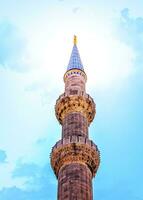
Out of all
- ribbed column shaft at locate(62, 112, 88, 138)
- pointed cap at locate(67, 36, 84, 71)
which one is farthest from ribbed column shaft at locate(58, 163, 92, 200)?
pointed cap at locate(67, 36, 84, 71)

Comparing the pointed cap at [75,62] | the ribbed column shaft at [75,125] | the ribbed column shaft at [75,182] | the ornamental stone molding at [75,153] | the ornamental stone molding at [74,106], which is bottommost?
the ribbed column shaft at [75,182]

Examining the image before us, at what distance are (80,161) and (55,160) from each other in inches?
51.4

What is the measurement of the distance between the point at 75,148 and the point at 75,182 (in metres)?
2.01

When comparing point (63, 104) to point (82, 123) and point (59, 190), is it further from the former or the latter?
point (59, 190)

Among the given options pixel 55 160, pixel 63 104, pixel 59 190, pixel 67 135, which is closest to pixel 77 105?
pixel 63 104

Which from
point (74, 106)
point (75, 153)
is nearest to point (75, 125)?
point (74, 106)

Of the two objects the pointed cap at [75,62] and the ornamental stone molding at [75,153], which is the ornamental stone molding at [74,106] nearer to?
the ornamental stone molding at [75,153]

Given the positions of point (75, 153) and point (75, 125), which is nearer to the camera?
point (75, 153)

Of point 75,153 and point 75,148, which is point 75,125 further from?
point 75,153

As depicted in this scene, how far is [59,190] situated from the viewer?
17.2 metres

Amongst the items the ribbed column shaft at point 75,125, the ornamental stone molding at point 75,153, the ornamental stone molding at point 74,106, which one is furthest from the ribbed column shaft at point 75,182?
the ornamental stone molding at point 74,106

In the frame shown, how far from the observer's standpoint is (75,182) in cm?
1695

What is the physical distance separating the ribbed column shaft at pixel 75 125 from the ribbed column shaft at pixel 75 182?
1.98 m

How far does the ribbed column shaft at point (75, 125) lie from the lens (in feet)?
64.1
